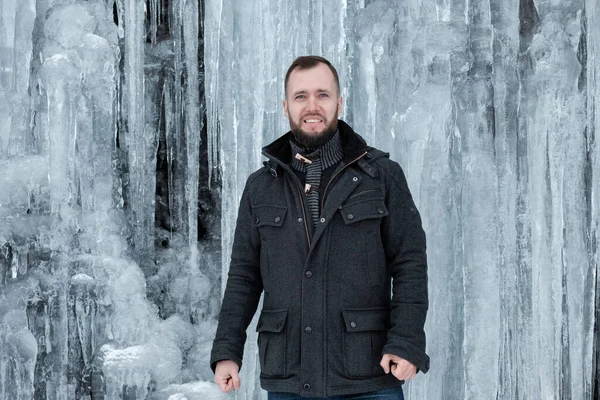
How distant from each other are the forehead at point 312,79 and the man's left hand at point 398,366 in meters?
0.68

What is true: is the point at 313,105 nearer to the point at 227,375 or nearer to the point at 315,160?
the point at 315,160

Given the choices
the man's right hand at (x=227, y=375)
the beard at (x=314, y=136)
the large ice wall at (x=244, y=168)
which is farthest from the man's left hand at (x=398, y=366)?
the large ice wall at (x=244, y=168)

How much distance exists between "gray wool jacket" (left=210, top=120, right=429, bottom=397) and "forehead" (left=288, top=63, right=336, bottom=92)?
0.15 meters

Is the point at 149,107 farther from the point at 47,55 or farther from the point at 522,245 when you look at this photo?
the point at 522,245

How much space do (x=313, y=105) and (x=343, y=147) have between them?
0.43ft

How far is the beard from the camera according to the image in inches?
76.0

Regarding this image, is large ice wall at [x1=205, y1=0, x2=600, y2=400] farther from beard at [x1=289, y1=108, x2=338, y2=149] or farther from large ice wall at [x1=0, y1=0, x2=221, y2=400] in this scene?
beard at [x1=289, y1=108, x2=338, y2=149]

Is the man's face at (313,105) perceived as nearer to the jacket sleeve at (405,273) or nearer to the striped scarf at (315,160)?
the striped scarf at (315,160)

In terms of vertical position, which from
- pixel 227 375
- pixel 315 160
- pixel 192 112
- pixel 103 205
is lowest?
pixel 227 375

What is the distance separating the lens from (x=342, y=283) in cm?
184

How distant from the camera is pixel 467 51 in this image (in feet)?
12.9

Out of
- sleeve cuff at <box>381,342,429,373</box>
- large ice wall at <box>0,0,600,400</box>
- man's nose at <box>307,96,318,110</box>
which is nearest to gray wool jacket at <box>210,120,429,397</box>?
sleeve cuff at <box>381,342,429,373</box>

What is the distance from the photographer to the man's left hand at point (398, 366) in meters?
1.75

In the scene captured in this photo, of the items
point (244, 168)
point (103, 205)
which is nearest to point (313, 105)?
point (244, 168)
